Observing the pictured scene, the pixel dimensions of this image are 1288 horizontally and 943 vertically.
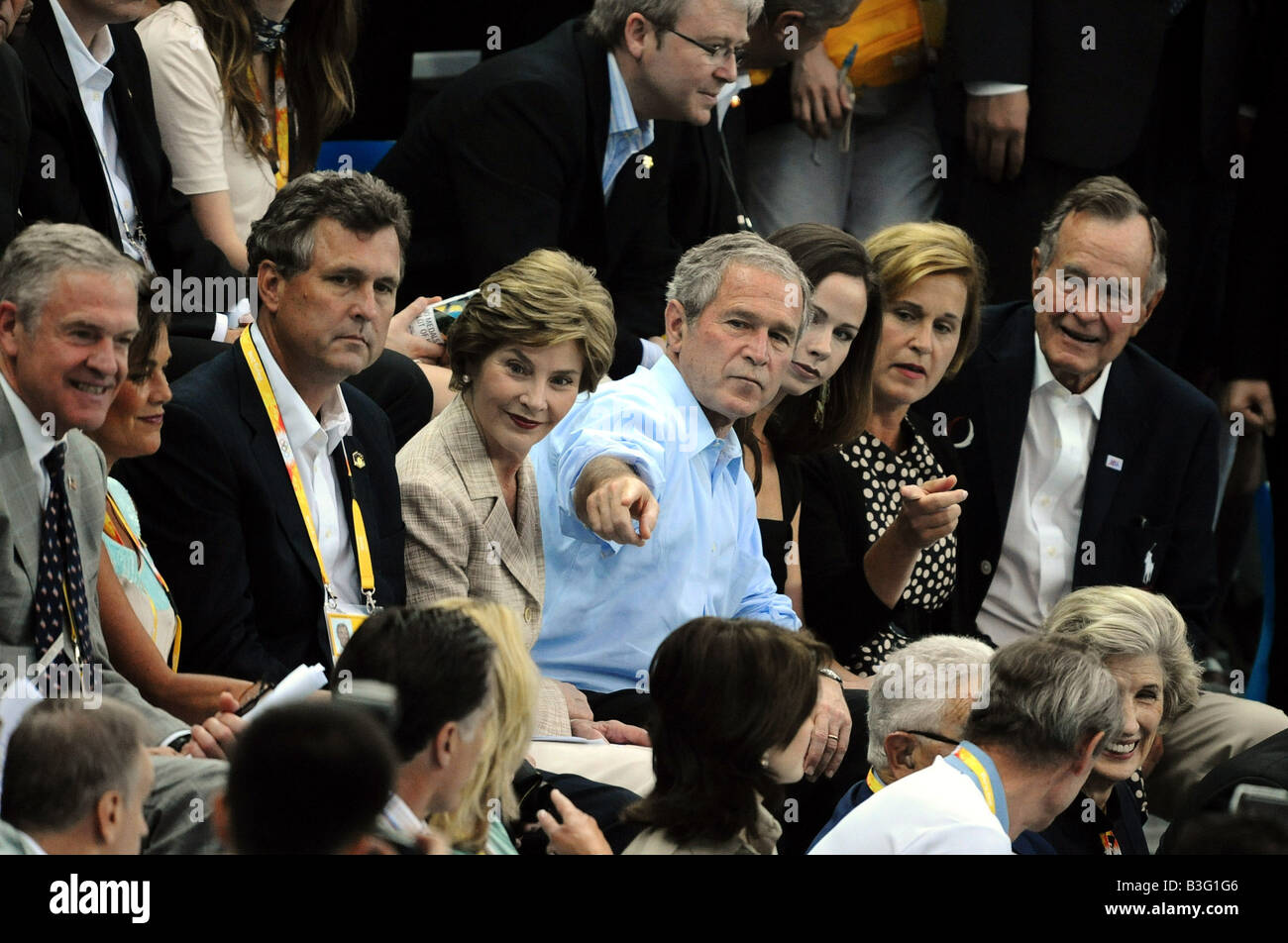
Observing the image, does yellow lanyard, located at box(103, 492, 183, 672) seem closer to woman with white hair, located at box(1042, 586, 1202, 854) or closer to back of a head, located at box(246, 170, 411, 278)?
back of a head, located at box(246, 170, 411, 278)

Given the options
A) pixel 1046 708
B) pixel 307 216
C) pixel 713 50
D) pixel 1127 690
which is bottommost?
pixel 1127 690

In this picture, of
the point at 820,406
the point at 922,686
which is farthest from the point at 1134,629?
the point at 820,406

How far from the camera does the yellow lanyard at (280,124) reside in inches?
177

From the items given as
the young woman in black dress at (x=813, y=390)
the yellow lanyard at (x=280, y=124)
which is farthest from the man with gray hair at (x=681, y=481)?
the yellow lanyard at (x=280, y=124)

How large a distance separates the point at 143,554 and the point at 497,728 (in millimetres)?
874

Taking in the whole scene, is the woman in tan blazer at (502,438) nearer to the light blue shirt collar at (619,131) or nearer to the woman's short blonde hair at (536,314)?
the woman's short blonde hair at (536,314)

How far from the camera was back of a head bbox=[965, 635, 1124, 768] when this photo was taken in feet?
10.4

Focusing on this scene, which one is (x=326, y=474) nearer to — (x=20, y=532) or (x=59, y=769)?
(x=20, y=532)

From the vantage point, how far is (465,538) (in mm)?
3746

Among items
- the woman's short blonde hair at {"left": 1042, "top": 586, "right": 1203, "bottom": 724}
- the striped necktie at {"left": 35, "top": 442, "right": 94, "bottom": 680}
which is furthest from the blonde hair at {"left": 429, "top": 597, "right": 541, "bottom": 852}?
the woman's short blonde hair at {"left": 1042, "top": 586, "right": 1203, "bottom": 724}

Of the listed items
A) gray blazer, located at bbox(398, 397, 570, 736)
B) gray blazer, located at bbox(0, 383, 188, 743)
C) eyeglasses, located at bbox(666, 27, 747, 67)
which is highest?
eyeglasses, located at bbox(666, 27, 747, 67)

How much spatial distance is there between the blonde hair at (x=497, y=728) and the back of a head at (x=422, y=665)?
4cm
